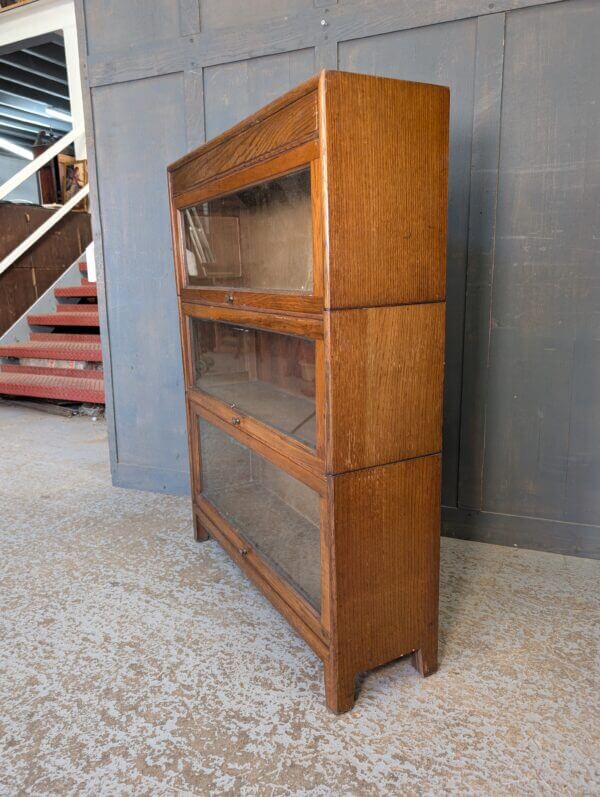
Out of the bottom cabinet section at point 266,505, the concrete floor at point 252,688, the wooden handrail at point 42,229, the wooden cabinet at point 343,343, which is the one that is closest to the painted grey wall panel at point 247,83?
the wooden cabinet at point 343,343

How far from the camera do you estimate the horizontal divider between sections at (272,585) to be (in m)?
1.58

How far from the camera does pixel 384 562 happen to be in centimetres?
153

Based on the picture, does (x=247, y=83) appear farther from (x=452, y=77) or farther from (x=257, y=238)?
(x=257, y=238)

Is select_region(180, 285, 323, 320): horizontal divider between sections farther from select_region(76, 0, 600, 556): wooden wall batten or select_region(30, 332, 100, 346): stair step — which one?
select_region(30, 332, 100, 346): stair step

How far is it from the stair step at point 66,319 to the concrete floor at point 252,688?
311cm

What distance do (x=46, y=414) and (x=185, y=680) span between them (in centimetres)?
377

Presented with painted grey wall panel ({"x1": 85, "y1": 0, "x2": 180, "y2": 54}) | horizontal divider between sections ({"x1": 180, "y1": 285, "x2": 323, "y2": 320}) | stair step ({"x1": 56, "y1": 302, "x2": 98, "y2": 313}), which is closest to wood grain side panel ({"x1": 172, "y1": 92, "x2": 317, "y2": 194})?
horizontal divider between sections ({"x1": 180, "y1": 285, "x2": 323, "y2": 320})

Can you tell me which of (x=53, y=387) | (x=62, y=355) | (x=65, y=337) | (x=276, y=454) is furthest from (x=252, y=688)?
(x=65, y=337)

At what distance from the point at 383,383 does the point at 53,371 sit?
4.46m

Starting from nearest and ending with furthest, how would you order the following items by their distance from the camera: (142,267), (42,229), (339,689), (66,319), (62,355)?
(339,689) → (142,267) → (62,355) → (66,319) → (42,229)

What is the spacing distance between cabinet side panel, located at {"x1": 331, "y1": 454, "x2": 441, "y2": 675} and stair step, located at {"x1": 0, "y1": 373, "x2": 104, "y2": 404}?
11.9 ft

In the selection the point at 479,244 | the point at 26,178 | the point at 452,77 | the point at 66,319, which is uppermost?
the point at 26,178

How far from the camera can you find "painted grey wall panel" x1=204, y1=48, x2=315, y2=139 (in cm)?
239

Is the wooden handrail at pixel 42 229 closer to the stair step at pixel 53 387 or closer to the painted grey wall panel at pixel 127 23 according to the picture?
the stair step at pixel 53 387
